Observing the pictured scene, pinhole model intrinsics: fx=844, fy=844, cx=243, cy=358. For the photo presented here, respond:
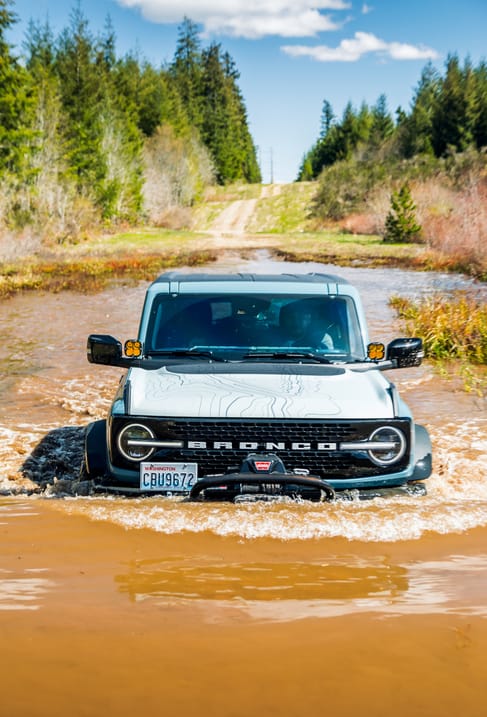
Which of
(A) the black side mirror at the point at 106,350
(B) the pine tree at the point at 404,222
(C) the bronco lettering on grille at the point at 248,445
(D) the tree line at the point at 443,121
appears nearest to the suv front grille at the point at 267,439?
(C) the bronco lettering on grille at the point at 248,445

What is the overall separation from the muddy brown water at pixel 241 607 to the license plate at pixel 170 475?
104 millimetres

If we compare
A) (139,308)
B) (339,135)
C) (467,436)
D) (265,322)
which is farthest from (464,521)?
(339,135)

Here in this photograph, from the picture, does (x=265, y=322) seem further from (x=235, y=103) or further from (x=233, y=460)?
(x=235, y=103)

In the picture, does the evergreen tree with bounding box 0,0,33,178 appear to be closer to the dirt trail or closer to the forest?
the forest

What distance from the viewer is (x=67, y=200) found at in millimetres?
46375

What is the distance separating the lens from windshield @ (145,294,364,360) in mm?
6023

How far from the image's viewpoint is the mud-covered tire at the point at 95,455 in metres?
5.29

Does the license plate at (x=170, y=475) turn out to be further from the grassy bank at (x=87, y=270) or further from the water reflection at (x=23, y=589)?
the grassy bank at (x=87, y=270)

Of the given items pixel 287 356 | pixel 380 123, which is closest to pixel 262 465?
pixel 287 356

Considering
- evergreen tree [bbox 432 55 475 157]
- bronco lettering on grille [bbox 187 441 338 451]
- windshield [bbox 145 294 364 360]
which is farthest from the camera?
evergreen tree [bbox 432 55 475 157]

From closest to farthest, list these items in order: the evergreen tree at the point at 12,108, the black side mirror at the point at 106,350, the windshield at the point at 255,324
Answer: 1. the black side mirror at the point at 106,350
2. the windshield at the point at 255,324
3. the evergreen tree at the point at 12,108

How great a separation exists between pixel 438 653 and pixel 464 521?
1776 mm

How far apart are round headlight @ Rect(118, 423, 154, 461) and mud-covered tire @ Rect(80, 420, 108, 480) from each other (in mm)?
340

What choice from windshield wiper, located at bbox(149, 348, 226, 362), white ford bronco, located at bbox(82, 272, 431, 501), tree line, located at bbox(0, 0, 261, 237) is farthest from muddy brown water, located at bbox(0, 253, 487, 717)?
tree line, located at bbox(0, 0, 261, 237)
